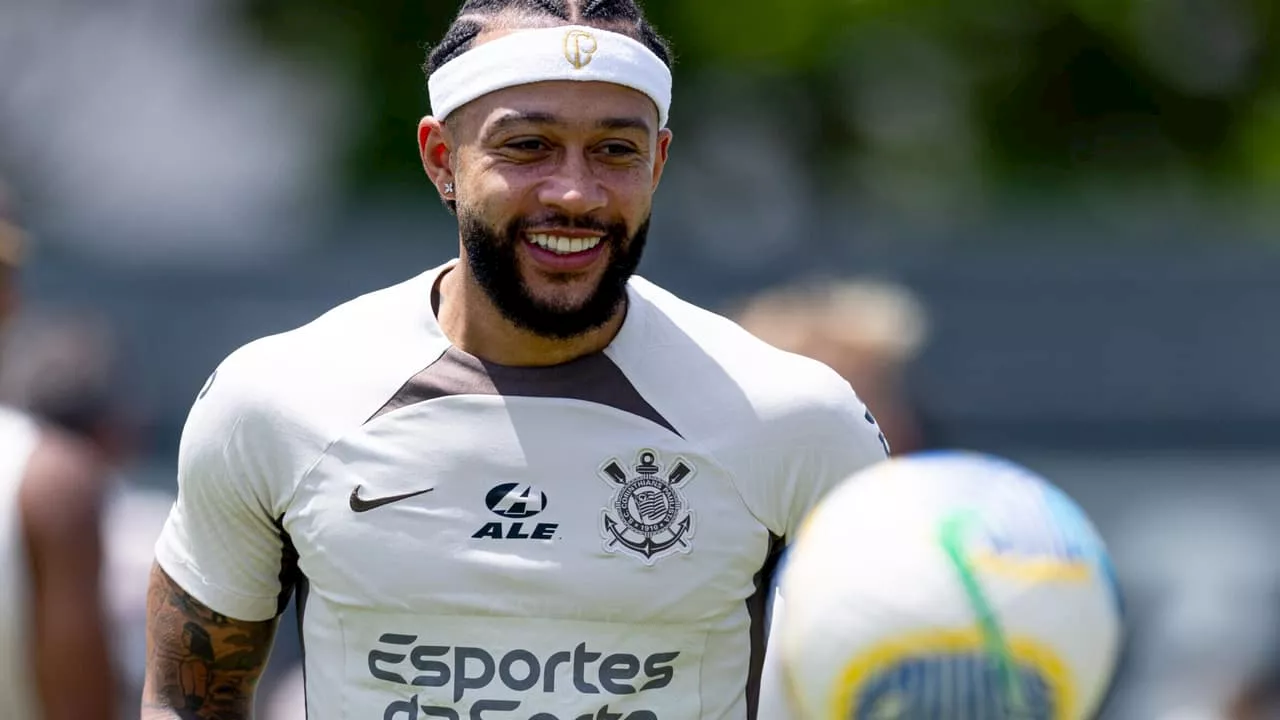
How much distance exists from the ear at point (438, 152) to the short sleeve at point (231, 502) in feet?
1.85

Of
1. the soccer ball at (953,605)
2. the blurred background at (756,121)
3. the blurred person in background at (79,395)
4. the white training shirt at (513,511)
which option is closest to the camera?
the soccer ball at (953,605)

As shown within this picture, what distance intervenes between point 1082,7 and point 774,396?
2315cm

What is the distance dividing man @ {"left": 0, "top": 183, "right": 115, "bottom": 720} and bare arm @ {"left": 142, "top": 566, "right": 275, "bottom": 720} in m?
1.39

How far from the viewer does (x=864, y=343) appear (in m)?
6.23

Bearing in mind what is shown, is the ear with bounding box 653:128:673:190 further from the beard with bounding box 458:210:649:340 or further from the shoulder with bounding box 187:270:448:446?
the shoulder with bounding box 187:270:448:446

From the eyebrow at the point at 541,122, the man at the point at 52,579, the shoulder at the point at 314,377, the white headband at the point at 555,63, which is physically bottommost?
the man at the point at 52,579

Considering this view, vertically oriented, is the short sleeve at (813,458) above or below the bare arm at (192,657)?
above

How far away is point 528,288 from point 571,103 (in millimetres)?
363

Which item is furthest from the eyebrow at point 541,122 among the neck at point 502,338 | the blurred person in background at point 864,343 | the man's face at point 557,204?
the blurred person in background at point 864,343

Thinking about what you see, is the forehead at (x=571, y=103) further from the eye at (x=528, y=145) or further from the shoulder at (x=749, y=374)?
the shoulder at (x=749, y=374)

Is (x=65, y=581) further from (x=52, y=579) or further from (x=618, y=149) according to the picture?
(x=618, y=149)

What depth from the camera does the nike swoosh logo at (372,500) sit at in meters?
4.04

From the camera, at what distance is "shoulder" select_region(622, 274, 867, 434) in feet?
13.4

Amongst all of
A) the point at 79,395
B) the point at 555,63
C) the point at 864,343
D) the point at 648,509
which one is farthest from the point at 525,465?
the point at 79,395
